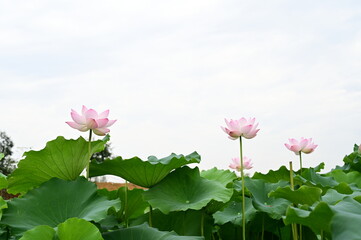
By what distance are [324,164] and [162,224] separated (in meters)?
1.09

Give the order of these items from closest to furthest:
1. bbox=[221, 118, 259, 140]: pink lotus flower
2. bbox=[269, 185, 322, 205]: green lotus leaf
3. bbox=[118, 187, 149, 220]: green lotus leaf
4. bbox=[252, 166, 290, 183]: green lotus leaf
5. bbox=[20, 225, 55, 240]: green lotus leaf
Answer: bbox=[20, 225, 55, 240]: green lotus leaf → bbox=[269, 185, 322, 205]: green lotus leaf → bbox=[221, 118, 259, 140]: pink lotus flower → bbox=[118, 187, 149, 220]: green lotus leaf → bbox=[252, 166, 290, 183]: green lotus leaf

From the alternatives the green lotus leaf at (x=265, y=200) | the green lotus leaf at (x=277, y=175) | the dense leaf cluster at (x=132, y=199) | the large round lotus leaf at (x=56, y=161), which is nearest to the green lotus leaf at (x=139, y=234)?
the dense leaf cluster at (x=132, y=199)

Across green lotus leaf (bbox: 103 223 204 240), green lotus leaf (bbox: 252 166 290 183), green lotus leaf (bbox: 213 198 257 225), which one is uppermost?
green lotus leaf (bbox: 252 166 290 183)

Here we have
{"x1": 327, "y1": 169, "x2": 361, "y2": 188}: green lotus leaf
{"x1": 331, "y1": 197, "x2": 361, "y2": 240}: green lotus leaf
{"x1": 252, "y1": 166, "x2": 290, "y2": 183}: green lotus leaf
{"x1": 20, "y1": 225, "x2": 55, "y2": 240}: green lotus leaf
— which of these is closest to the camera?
{"x1": 331, "y1": 197, "x2": 361, "y2": 240}: green lotus leaf

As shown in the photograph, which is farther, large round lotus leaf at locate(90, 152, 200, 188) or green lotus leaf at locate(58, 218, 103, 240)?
large round lotus leaf at locate(90, 152, 200, 188)

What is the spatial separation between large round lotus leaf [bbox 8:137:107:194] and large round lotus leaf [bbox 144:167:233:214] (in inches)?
10.1

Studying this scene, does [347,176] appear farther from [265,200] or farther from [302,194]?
[302,194]

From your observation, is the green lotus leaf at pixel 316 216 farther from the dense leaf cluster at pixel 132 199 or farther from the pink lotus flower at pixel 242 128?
the pink lotus flower at pixel 242 128

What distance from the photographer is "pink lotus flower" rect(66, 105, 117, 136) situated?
1.51 metres

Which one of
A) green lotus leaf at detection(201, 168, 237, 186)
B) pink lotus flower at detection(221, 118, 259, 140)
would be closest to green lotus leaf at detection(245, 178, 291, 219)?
green lotus leaf at detection(201, 168, 237, 186)

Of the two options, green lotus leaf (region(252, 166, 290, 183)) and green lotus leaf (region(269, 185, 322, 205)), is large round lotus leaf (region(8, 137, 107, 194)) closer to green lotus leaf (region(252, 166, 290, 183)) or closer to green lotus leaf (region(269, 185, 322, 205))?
green lotus leaf (region(269, 185, 322, 205))

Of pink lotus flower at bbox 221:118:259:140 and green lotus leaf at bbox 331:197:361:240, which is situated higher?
pink lotus flower at bbox 221:118:259:140

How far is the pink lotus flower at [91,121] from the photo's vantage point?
151cm

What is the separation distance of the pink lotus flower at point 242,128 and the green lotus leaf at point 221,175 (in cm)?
31
